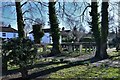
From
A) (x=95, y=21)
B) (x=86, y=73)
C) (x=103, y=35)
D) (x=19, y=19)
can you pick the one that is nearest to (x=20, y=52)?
(x=86, y=73)

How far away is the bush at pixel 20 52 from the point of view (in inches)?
371

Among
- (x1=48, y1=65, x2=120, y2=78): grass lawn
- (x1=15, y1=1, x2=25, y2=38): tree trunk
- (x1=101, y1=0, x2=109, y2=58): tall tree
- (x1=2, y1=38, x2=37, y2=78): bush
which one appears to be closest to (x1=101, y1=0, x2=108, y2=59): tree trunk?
(x1=101, y1=0, x2=109, y2=58): tall tree

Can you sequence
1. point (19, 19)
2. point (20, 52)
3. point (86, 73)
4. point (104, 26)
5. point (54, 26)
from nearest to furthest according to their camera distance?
point (20, 52) < point (86, 73) < point (104, 26) < point (19, 19) < point (54, 26)

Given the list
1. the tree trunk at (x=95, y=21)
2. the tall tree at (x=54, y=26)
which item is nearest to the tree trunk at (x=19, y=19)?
the tall tree at (x=54, y=26)

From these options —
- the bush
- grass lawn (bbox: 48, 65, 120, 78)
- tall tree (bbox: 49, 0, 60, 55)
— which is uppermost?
tall tree (bbox: 49, 0, 60, 55)

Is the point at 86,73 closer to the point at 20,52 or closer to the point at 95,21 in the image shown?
the point at 20,52

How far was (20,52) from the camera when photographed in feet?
30.9

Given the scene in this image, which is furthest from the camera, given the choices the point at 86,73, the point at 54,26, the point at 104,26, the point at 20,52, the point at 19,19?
the point at 54,26

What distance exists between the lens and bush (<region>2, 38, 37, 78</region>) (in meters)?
9.42

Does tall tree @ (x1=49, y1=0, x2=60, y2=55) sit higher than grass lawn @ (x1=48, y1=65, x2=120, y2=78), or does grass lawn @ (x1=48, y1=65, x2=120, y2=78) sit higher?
tall tree @ (x1=49, y1=0, x2=60, y2=55)

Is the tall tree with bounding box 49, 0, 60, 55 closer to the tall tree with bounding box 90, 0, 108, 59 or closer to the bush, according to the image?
the tall tree with bounding box 90, 0, 108, 59

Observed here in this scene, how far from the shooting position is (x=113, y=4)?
16844 mm

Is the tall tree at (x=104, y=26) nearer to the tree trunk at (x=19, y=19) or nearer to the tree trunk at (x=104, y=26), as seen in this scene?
the tree trunk at (x=104, y=26)

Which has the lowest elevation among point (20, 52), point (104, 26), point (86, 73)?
point (86, 73)
